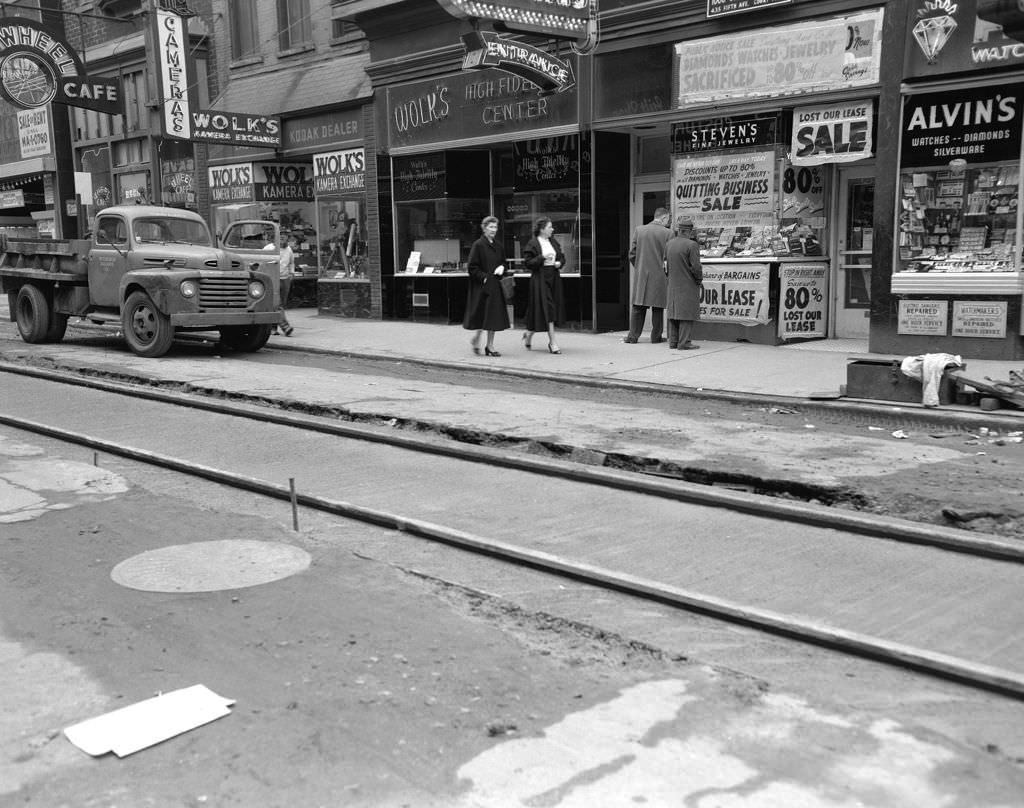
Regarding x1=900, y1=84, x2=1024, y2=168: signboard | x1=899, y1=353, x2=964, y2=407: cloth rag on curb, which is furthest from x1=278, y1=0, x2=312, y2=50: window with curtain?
x1=899, y1=353, x2=964, y2=407: cloth rag on curb

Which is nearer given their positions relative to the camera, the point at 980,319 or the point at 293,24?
the point at 980,319

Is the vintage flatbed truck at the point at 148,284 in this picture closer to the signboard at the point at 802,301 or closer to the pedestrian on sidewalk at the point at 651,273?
the pedestrian on sidewalk at the point at 651,273

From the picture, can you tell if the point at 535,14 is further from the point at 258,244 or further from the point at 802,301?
the point at 258,244

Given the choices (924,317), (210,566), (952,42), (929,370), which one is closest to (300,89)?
(952,42)

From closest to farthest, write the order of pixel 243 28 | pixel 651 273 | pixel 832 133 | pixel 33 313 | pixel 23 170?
pixel 832 133
pixel 651 273
pixel 33 313
pixel 243 28
pixel 23 170

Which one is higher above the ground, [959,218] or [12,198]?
[12,198]

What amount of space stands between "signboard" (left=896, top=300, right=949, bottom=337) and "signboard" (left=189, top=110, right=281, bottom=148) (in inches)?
557

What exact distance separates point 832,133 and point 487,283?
16.3 ft

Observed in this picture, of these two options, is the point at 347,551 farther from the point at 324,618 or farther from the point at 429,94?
the point at 429,94

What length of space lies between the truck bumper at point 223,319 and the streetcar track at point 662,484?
11.5 feet

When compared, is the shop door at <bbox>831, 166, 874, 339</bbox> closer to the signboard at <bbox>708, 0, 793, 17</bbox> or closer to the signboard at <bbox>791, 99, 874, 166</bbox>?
the signboard at <bbox>791, 99, 874, 166</bbox>

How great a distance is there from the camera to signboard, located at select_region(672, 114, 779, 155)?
14258mm

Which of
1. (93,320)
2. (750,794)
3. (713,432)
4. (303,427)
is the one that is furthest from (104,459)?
(93,320)

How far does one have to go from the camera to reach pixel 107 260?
1545cm
